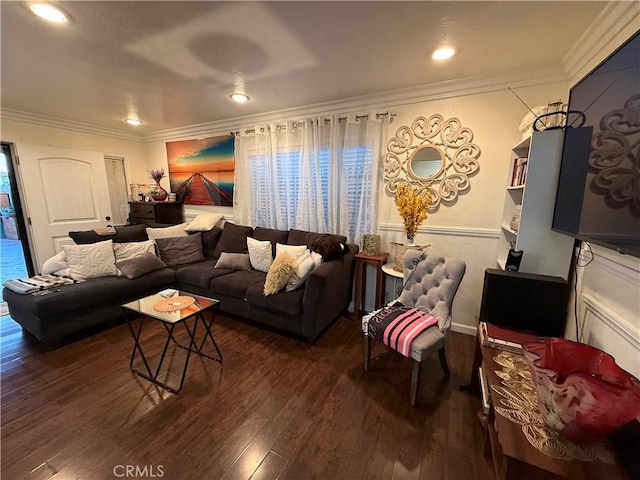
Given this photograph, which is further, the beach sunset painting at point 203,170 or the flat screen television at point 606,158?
the beach sunset painting at point 203,170

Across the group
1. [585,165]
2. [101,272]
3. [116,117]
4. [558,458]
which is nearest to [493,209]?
[585,165]

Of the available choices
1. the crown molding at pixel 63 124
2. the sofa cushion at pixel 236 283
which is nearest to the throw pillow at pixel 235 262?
the sofa cushion at pixel 236 283

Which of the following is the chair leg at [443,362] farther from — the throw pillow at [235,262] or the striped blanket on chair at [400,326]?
the throw pillow at [235,262]

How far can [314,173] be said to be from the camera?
308 cm

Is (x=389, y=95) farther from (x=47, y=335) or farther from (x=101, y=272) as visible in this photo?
(x=47, y=335)

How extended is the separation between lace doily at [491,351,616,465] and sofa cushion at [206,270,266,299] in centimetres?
202

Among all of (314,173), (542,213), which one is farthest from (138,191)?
(542,213)

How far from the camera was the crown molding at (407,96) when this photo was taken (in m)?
2.13

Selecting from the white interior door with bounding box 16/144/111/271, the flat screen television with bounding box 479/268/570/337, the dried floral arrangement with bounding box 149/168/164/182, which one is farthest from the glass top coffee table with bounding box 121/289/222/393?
the dried floral arrangement with bounding box 149/168/164/182

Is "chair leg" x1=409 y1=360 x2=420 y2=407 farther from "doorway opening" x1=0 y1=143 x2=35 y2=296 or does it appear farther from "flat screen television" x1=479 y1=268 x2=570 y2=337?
"doorway opening" x1=0 y1=143 x2=35 y2=296

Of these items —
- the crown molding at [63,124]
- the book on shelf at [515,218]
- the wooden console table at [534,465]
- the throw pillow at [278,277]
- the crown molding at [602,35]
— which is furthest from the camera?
the crown molding at [63,124]

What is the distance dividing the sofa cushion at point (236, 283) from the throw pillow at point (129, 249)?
103 centimetres

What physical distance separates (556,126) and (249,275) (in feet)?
9.21

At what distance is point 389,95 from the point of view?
2613mm
